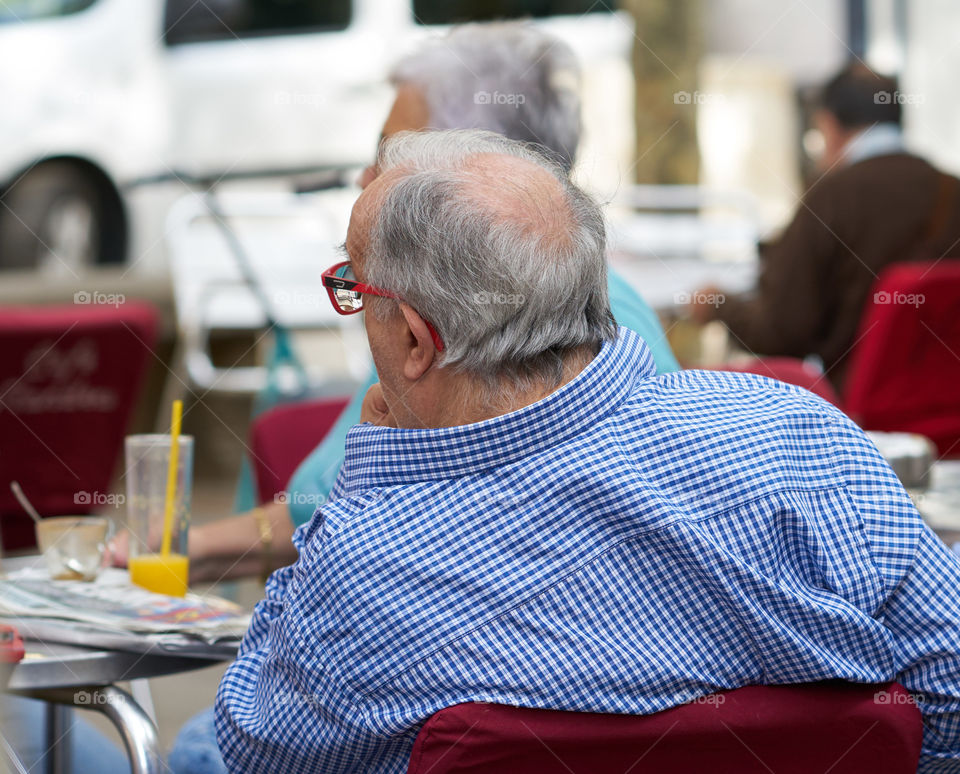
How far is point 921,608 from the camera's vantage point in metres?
1.28

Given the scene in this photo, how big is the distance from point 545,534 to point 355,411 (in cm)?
86

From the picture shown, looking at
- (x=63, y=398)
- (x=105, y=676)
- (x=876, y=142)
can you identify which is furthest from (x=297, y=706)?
(x=876, y=142)

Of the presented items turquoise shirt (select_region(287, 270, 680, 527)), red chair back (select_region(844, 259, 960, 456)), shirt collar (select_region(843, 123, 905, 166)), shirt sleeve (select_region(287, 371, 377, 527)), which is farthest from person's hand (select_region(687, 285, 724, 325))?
shirt sleeve (select_region(287, 371, 377, 527))

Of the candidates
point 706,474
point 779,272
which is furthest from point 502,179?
point 779,272

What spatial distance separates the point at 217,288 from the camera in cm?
647

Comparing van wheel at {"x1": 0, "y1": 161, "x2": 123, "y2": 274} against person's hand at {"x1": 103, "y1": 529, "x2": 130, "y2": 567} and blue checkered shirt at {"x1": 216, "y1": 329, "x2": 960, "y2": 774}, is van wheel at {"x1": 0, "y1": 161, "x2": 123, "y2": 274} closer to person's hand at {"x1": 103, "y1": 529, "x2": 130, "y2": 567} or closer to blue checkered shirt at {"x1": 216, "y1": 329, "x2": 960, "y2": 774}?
person's hand at {"x1": 103, "y1": 529, "x2": 130, "y2": 567}

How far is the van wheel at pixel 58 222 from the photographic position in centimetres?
721

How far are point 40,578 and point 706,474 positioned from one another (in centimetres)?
103

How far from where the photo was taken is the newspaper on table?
1579mm

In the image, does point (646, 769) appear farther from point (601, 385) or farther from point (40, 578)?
point (40, 578)

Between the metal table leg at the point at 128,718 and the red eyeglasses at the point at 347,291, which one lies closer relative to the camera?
the red eyeglasses at the point at 347,291

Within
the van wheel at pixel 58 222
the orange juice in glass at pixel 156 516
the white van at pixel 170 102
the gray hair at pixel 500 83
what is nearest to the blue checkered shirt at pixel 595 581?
the orange juice in glass at pixel 156 516

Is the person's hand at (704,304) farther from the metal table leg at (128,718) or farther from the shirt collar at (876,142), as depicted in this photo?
the metal table leg at (128,718)

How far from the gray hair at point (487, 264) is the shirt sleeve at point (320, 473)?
2.39 feet
